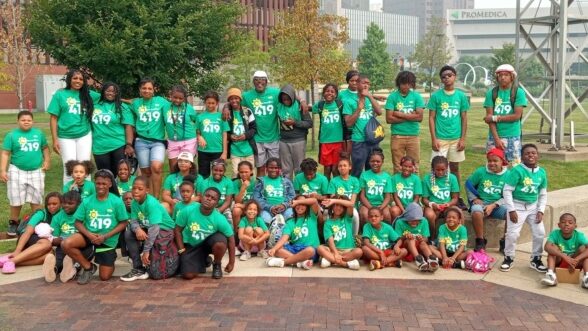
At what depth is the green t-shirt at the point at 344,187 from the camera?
23.5 feet

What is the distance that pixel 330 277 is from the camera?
20.6ft

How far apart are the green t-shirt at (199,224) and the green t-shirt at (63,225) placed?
3.75 feet

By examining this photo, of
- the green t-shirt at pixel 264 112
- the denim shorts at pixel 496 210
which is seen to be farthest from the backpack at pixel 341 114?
the denim shorts at pixel 496 210

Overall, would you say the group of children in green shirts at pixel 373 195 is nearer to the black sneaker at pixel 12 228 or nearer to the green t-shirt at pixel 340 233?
the green t-shirt at pixel 340 233

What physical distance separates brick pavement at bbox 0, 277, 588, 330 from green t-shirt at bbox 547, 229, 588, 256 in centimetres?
74

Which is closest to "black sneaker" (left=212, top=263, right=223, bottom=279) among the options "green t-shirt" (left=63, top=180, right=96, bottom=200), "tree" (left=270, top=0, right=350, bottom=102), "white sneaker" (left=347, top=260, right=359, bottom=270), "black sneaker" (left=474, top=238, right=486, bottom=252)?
"white sneaker" (left=347, top=260, right=359, bottom=270)

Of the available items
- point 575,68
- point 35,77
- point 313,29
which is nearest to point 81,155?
point 313,29

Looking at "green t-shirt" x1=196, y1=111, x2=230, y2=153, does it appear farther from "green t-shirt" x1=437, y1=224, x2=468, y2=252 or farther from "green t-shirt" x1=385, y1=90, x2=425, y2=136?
"green t-shirt" x1=437, y1=224, x2=468, y2=252

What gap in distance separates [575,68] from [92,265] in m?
14.2

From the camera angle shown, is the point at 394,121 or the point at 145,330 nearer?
the point at 145,330

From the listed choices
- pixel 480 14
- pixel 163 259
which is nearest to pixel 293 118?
pixel 163 259

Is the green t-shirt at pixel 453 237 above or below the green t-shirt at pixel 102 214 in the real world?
below

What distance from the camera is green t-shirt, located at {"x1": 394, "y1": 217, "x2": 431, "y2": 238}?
6781mm

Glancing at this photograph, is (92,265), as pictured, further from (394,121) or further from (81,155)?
(394,121)
